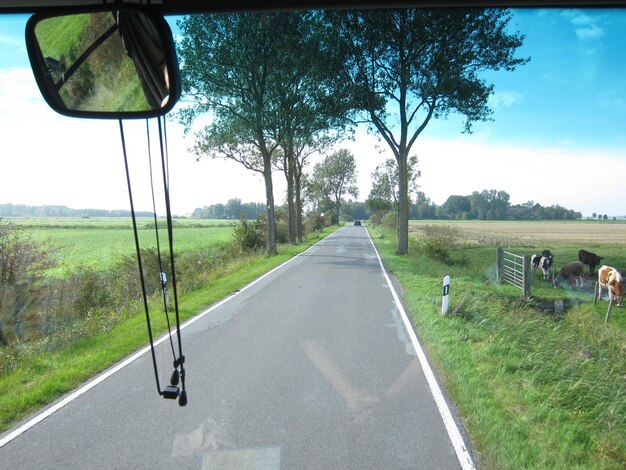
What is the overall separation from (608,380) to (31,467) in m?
6.01

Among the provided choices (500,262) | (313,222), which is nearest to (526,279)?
(500,262)

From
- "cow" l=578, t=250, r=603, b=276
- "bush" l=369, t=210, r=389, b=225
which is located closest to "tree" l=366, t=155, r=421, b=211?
"bush" l=369, t=210, r=389, b=225

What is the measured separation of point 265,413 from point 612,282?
7006mm

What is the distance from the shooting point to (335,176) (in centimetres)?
7750

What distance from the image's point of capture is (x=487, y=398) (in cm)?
459

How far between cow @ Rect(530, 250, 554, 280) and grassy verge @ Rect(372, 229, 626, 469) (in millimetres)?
618

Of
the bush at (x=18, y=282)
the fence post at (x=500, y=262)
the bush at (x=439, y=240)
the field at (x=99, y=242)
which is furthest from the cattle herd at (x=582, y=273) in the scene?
the bush at (x=18, y=282)

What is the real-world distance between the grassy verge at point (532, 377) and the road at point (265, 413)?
447mm

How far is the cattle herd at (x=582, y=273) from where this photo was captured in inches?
305

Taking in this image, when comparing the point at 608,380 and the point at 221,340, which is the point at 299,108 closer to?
the point at 221,340

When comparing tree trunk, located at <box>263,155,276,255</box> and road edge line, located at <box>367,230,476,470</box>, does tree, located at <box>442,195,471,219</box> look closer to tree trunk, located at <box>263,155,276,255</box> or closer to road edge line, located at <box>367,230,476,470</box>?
road edge line, located at <box>367,230,476,470</box>

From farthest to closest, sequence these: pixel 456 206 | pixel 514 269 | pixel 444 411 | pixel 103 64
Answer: pixel 456 206 → pixel 514 269 → pixel 444 411 → pixel 103 64

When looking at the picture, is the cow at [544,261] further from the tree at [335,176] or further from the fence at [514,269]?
the tree at [335,176]

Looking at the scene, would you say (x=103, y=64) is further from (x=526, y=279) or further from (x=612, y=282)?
(x=526, y=279)
